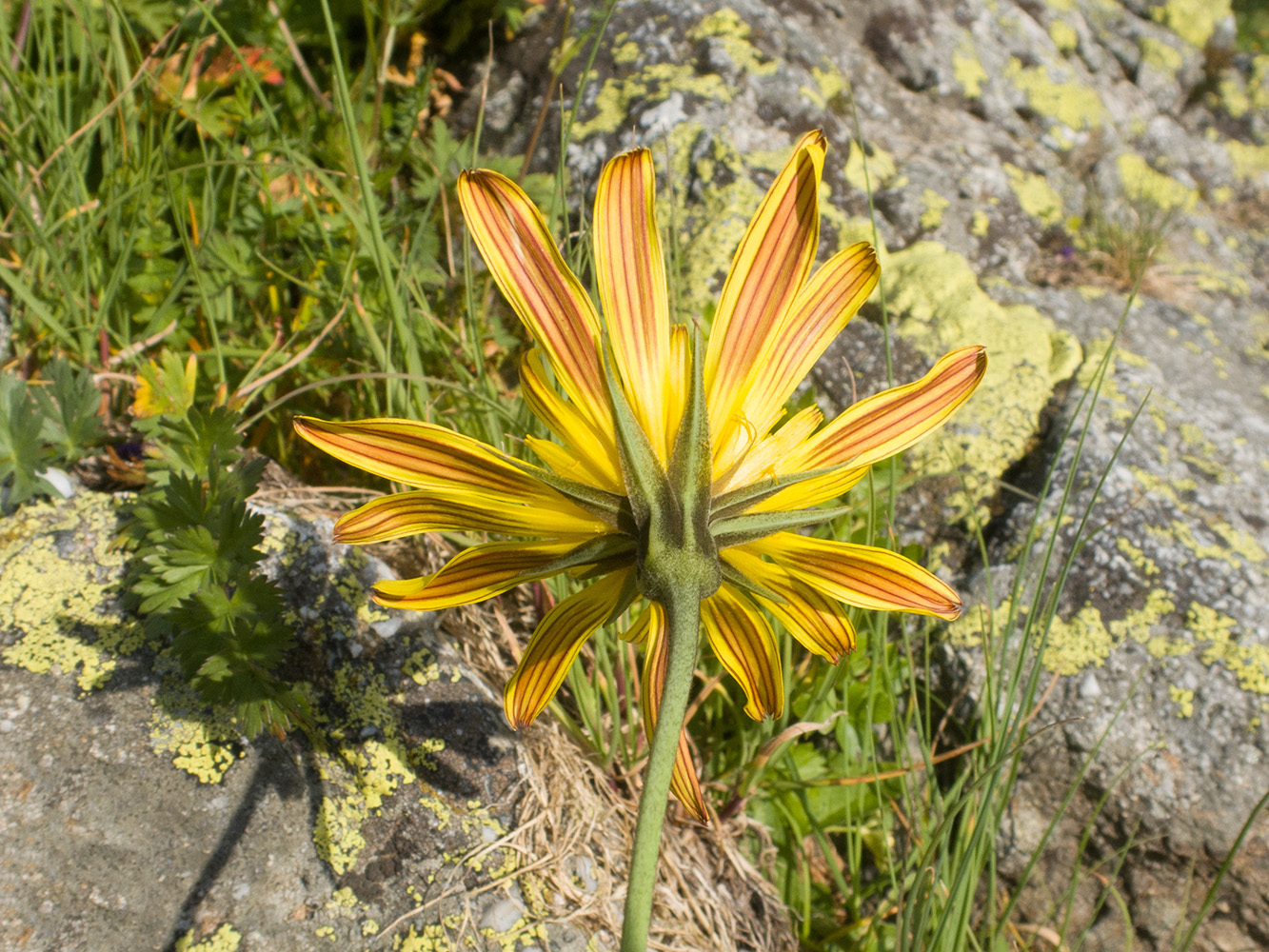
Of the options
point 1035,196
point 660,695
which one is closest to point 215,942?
point 660,695

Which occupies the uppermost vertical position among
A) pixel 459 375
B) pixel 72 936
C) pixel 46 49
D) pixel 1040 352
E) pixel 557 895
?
pixel 1040 352

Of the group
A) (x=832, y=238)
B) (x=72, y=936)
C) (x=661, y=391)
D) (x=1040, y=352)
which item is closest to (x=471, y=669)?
(x=72, y=936)

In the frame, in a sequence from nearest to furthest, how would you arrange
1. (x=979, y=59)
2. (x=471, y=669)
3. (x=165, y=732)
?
(x=165, y=732)
(x=471, y=669)
(x=979, y=59)

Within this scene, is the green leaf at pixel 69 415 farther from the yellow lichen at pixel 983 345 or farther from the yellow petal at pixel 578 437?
the yellow lichen at pixel 983 345

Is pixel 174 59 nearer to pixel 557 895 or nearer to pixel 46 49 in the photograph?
pixel 46 49

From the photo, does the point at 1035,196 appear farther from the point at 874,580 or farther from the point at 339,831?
the point at 339,831

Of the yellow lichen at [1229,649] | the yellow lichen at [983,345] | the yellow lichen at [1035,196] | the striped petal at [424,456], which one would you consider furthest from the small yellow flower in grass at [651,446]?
the yellow lichen at [1035,196]
